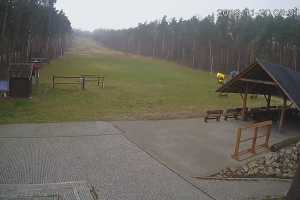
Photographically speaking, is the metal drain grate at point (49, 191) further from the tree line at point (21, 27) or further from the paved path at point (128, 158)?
the tree line at point (21, 27)

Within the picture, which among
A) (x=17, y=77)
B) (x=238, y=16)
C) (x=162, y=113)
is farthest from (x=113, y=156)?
(x=238, y=16)

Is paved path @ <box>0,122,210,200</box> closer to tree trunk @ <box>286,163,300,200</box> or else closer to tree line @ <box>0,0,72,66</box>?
tree trunk @ <box>286,163,300,200</box>

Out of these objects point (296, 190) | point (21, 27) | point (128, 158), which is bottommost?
point (128, 158)

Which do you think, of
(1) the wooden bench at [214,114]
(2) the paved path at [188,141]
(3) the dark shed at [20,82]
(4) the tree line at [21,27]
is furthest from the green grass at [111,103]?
(4) the tree line at [21,27]

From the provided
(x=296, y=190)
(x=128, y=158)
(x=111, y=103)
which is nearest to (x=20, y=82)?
(x=111, y=103)

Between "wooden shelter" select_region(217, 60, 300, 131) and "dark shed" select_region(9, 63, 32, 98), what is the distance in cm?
1104

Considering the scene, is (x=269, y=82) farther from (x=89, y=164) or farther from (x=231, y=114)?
(x=89, y=164)

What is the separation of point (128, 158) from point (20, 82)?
11930 millimetres

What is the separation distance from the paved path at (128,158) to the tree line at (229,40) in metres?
Answer: 29.9

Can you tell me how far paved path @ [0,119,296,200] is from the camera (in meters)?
9.84

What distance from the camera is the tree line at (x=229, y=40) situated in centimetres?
4369

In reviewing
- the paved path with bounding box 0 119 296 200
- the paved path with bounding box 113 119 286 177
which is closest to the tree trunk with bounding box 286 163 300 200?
the paved path with bounding box 0 119 296 200

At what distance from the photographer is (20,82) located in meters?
21.7

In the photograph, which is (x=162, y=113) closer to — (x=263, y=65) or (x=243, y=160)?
(x=263, y=65)
